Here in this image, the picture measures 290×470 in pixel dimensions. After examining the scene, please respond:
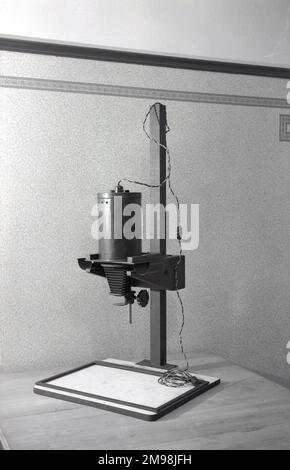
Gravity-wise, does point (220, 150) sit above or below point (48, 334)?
above

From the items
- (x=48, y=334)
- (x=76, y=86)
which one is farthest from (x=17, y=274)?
(x=76, y=86)

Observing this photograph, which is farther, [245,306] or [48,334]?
[245,306]

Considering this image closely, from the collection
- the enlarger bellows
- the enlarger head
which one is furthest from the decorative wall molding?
the enlarger bellows

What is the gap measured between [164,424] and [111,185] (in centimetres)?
91

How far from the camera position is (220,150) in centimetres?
200

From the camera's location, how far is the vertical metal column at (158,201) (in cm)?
154

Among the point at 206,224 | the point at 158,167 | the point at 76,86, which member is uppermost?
the point at 76,86

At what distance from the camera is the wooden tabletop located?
1.09 meters

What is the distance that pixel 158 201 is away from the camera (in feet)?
5.08

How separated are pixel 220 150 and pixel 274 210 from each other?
334 mm

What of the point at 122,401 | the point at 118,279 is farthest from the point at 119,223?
the point at 122,401
